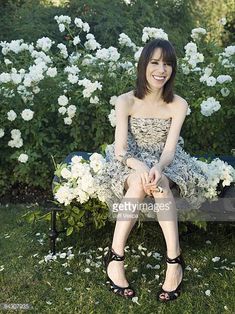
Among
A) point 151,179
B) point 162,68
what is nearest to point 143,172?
point 151,179

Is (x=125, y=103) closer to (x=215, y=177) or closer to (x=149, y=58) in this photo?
(x=149, y=58)

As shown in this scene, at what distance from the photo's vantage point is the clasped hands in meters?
3.00

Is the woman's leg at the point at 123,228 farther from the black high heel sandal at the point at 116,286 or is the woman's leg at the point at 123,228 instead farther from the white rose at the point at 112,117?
the white rose at the point at 112,117

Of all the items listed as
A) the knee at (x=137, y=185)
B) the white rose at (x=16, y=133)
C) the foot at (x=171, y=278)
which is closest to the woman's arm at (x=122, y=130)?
the knee at (x=137, y=185)

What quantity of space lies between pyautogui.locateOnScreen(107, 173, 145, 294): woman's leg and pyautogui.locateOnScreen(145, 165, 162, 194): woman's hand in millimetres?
54

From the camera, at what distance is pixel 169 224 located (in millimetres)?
3045

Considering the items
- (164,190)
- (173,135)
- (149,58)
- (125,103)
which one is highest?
(149,58)

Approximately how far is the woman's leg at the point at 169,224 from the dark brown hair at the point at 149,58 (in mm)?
582

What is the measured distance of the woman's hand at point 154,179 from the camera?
2.99 m

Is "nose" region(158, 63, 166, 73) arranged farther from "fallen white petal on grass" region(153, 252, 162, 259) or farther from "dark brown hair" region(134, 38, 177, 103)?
"fallen white petal on grass" region(153, 252, 162, 259)

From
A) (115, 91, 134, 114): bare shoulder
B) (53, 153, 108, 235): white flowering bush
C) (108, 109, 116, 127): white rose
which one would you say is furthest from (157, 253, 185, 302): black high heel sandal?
(108, 109, 116, 127): white rose

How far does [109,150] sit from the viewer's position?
359 centimetres

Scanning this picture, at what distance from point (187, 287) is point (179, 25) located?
620cm

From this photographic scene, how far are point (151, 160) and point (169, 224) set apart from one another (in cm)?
42
